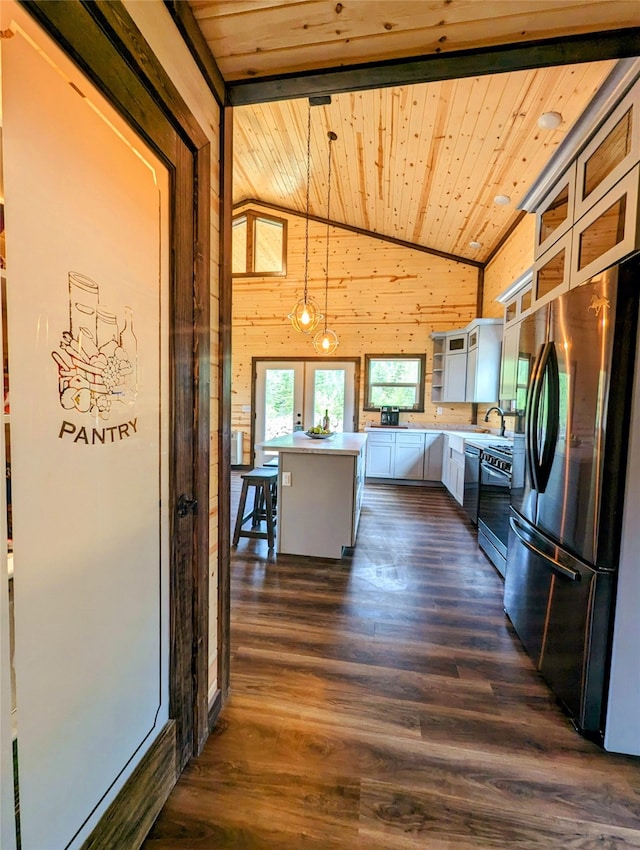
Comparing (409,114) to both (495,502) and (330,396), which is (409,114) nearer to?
(495,502)

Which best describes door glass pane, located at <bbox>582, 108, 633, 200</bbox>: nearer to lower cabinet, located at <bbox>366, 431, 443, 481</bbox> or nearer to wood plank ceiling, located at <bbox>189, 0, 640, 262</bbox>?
wood plank ceiling, located at <bbox>189, 0, 640, 262</bbox>

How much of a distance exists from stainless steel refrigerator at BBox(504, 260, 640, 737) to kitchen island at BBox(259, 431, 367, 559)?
1378mm

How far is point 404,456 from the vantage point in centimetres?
592

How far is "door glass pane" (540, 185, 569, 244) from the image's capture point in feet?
6.84

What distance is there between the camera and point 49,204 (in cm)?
75

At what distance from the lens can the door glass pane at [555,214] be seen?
6.84ft

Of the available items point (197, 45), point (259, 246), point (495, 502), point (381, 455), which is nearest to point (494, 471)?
point (495, 502)

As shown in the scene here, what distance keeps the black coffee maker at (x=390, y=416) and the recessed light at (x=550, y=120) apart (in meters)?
4.07

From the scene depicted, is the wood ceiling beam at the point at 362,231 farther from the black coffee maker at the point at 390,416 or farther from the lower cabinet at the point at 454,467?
the lower cabinet at the point at 454,467

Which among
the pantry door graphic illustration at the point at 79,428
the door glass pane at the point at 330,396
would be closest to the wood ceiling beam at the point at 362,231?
the door glass pane at the point at 330,396

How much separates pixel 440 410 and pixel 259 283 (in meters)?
4.07

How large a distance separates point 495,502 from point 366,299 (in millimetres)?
4516

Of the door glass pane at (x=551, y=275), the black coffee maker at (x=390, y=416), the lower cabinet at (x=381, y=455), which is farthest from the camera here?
the black coffee maker at (x=390, y=416)

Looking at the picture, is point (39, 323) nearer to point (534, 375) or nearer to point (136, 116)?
point (136, 116)
